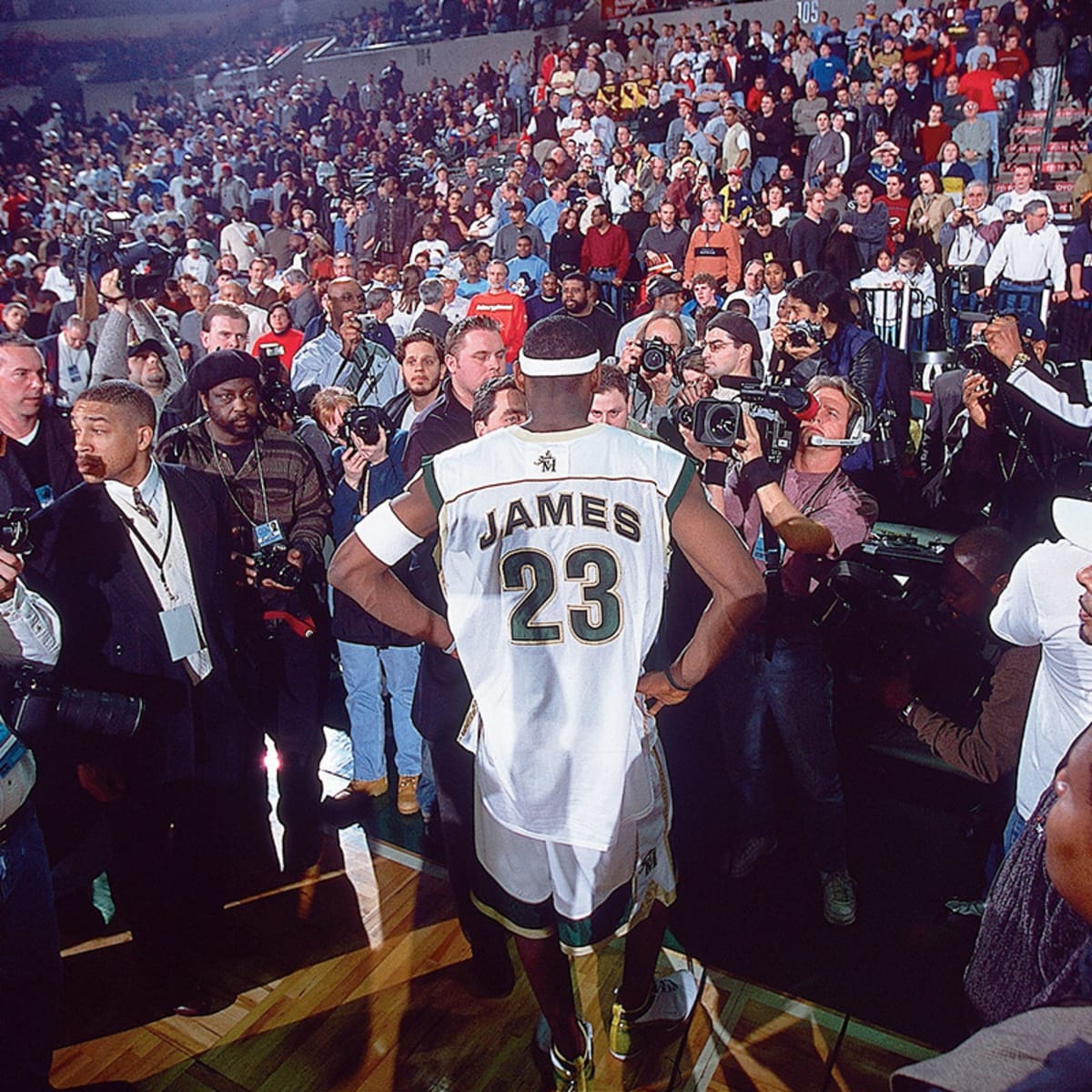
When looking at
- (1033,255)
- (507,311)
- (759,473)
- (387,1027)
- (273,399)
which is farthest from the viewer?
(1033,255)

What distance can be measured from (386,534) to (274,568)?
109 centimetres

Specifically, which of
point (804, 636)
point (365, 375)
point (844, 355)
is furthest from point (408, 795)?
point (844, 355)

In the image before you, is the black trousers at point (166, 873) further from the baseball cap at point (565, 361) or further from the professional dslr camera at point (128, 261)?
the professional dslr camera at point (128, 261)

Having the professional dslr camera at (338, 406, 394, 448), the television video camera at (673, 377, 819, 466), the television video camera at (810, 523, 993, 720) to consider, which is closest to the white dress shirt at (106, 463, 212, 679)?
the professional dslr camera at (338, 406, 394, 448)

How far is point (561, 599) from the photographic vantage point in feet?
6.82

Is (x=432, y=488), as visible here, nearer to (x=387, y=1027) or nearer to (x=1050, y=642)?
(x=1050, y=642)

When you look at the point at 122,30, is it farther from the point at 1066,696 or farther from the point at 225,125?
the point at 1066,696

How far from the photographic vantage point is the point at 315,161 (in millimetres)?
17578

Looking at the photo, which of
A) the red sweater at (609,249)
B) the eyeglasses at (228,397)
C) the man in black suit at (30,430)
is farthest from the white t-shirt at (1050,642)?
the red sweater at (609,249)

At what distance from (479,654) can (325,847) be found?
1614mm

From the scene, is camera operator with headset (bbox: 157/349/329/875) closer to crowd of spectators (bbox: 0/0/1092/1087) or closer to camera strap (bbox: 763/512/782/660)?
crowd of spectators (bbox: 0/0/1092/1087)

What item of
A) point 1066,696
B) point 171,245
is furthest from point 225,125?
point 1066,696

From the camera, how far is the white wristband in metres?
2.15

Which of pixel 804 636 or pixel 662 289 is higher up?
pixel 662 289
